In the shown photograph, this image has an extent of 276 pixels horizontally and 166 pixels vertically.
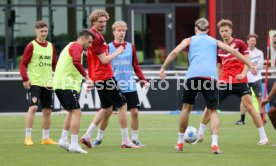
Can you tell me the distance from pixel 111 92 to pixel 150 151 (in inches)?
48.0

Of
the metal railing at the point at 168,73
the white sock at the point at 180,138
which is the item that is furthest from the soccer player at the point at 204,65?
the metal railing at the point at 168,73

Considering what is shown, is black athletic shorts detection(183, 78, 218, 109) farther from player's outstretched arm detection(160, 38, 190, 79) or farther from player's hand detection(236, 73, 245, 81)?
player's hand detection(236, 73, 245, 81)

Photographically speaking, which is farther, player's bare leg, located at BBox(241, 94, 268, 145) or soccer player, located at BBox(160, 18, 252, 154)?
player's bare leg, located at BBox(241, 94, 268, 145)

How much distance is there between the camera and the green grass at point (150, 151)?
1316cm

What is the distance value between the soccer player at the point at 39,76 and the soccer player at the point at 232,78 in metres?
2.79

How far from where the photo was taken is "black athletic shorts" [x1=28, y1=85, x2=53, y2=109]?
54.0 ft

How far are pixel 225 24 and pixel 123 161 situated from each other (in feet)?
13.1

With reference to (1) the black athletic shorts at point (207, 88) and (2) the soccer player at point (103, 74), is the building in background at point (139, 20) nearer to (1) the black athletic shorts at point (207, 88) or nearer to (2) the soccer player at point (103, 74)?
(2) the soccer player at point (103, 74)

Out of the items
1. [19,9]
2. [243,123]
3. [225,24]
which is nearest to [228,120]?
[243,123]

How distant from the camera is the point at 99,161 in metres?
13.3

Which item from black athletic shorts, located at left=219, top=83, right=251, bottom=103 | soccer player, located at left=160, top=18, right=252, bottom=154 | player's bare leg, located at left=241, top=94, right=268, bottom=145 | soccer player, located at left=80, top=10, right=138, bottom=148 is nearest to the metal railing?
black athletic shorts, located at left=219, top=83, right=251, bottom=103

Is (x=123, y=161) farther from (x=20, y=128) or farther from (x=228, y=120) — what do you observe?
(x=228, y=120)

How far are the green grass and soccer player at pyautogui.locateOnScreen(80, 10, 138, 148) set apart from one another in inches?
20.6

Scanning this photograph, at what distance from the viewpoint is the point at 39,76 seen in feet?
54.3
